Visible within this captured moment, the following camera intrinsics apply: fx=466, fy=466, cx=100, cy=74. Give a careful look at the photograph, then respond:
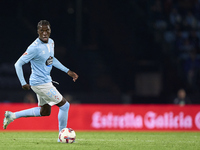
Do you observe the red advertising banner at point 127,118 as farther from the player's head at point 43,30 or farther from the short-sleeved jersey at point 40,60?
the player's head at point 43,30

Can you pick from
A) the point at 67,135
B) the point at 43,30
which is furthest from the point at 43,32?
the point at 67,135

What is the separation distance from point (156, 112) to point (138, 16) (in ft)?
17.9

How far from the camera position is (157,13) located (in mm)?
18219

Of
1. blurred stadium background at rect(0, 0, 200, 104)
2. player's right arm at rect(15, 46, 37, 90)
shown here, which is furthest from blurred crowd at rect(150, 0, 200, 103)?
player's right arm at rect(15, 46, 37, 90)

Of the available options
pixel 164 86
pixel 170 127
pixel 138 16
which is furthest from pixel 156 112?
pixel 138 16

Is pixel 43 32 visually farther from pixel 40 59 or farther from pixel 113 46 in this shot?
pixel 113 46

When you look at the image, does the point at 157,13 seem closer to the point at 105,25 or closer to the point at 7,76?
the point at 105,25

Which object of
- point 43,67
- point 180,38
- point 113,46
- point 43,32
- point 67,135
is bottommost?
point 67,135

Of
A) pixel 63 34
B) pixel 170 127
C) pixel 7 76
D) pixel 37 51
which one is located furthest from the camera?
pixel 63 34

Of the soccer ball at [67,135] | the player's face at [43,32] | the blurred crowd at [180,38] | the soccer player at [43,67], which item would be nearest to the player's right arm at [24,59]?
the soccer player at [43,67]

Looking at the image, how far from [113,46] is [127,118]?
4965 mm

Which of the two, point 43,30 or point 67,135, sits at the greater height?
point 43,30

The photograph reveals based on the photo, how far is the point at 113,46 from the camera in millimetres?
18078

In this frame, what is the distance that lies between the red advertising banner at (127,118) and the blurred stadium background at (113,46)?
2.96 metres
